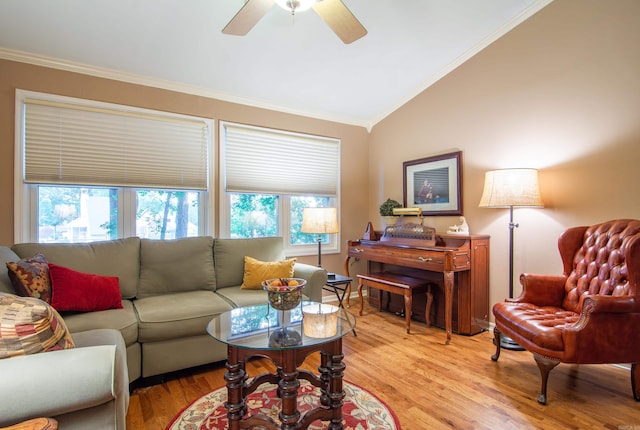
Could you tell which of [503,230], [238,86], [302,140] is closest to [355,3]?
[238,86]

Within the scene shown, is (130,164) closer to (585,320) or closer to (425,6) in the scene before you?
(425,6)

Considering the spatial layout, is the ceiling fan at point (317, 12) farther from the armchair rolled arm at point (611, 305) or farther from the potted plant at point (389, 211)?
the potted plant at point (389, 211)

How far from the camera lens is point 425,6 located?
8.89 feet

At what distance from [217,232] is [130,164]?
1055 millimetres

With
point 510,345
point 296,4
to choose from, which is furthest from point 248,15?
point 510,345

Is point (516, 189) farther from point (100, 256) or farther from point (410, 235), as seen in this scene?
point (100, 256)

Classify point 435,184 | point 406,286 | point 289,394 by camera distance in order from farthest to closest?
point 435,184 < point 406,286 < point 289,394

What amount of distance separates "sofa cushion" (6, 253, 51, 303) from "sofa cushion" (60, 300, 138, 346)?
0.20 metres

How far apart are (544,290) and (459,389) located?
3.43 feet

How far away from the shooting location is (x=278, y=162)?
3977 millimetres

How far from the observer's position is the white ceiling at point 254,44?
2.47 meters

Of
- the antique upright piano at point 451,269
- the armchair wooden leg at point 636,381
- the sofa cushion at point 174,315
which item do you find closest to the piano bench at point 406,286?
the antique upright piano at point 451,269

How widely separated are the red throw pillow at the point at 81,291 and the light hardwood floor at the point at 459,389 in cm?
65

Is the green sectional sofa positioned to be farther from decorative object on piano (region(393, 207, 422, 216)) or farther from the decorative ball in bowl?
decorative object on piano (region(393, 207, 422, 216))
